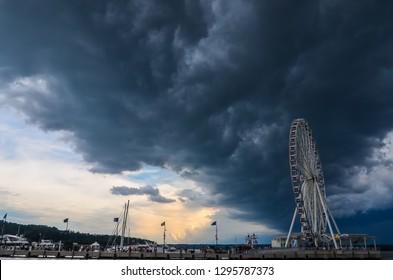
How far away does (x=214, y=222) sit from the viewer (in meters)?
90.2

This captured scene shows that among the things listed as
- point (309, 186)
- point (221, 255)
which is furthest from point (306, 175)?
point (221, 255)

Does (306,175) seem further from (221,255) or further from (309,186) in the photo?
(221,255)

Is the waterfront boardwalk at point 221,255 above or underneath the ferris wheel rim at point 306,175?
underneath

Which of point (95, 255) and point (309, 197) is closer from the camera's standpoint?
point (95, 255)

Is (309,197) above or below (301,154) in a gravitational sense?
below

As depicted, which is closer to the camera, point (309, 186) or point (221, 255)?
point (221, 255)

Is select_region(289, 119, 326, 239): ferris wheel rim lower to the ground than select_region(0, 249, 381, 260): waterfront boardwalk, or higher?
higher

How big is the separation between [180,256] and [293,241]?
5497 cm

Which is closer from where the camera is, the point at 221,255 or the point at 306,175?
the point at 221,255
